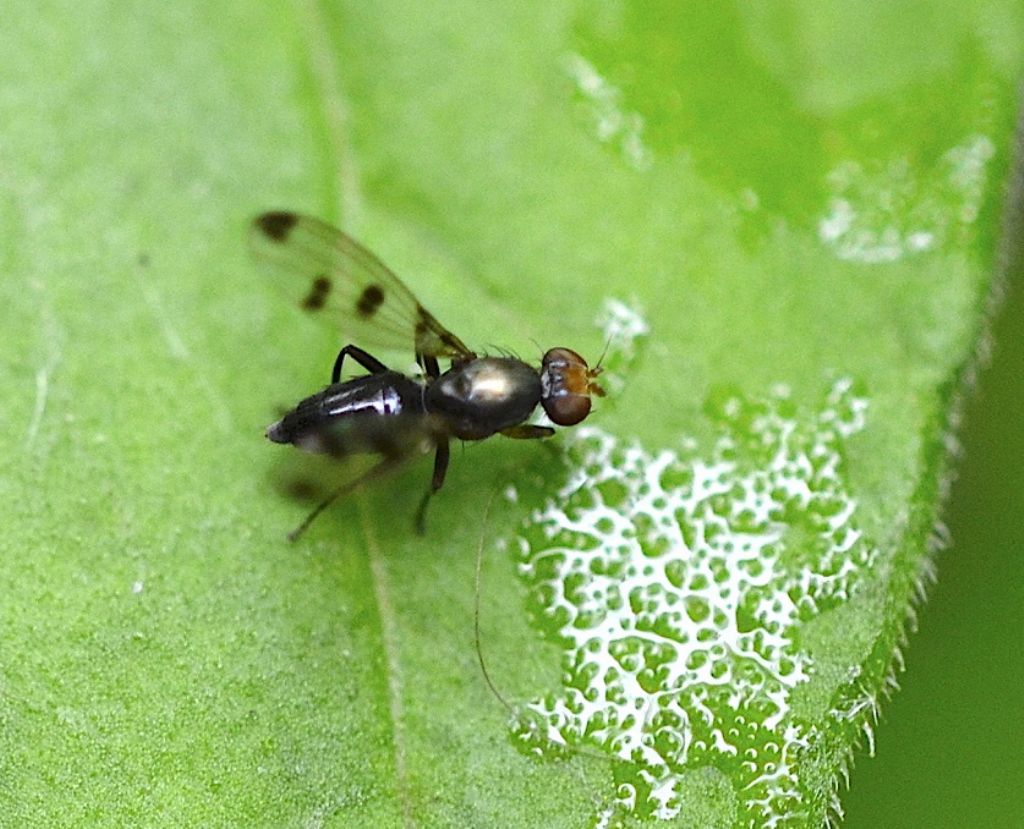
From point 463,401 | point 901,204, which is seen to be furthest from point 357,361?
point 901,204

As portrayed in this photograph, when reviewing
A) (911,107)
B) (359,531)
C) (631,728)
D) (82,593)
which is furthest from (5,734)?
(911,107)

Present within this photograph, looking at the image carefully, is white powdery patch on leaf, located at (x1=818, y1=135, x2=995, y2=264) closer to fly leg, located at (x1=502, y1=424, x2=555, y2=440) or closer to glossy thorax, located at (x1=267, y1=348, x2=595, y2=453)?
glossy thorax, located at (x1=267, y1=348, x2=595, y2=453)

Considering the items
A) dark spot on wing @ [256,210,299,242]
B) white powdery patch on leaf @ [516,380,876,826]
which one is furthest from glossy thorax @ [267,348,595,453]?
dark spot on wing @ [256,210,299,242]

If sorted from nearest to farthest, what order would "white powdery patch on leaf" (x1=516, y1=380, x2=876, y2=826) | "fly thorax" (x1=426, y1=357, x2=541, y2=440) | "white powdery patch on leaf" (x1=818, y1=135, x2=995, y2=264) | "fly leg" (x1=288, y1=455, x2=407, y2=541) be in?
"white powdery patch on leaf" (x1=516, y1=380, x2=876, y2=826) → "fly leg" (x1=288, y1=455, x2=407, y2=541) → "fly thorax" (x1=426, y1=357, x2=541, y2=440) → "white powdery patch on leaf" (x1=818, y1=135, x2=995, y2=264)

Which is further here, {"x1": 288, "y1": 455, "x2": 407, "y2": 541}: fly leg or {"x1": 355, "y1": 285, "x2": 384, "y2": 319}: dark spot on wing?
{"x1": 355, "y1": 285, "x2": 384, "y2": 319}: dark spot on wing

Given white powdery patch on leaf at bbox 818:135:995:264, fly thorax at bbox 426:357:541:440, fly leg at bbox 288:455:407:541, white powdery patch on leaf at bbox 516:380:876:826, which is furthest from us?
white powdery patch on leaf at bbox 818:135:995:264

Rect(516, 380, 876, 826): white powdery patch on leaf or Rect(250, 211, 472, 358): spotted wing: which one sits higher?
Rect(250, 211, 472, 358): spotted wing

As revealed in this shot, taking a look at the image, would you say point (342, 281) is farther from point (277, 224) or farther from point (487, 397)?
point (487, 397)

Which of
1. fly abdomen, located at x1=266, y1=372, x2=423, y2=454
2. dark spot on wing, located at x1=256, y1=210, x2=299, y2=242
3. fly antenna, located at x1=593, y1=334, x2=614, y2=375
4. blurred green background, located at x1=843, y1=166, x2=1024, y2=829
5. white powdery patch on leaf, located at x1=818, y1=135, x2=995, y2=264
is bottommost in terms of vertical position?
blurred green background, located at x1=843, y1=166, x2=1024, y2=829
